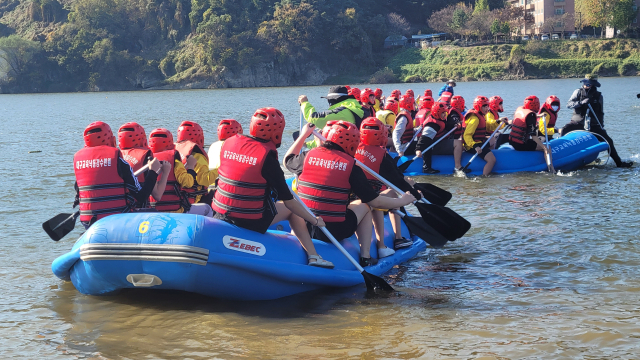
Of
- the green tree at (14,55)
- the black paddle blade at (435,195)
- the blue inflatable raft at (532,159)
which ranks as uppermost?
the green tree at (14,55)

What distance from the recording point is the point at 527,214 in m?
10.6

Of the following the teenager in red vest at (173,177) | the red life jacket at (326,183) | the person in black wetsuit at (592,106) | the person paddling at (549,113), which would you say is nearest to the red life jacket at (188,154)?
the teenager in red vest at (173,177)

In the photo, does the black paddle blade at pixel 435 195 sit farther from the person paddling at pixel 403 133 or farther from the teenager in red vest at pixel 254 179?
the person paddling at pixel 403 133

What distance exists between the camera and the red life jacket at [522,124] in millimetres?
13805

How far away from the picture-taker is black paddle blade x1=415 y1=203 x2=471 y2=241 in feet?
26.2

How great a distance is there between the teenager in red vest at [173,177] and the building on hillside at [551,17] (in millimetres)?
91896

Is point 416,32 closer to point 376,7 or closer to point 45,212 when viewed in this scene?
point 376,7

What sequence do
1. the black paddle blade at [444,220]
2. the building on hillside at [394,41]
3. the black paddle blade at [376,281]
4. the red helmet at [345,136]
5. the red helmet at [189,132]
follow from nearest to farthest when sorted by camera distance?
the red helmet at [345,136]
the black paddle blade at [376,281]
the black paddle blade at [444,220]
the red helmet at [189,132]
the building on hillside at [394,41]

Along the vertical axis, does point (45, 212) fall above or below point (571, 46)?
below

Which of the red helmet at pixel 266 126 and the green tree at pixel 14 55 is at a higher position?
the green tree at pixel 14 55

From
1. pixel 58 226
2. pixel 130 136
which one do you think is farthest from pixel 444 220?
pixel 58 226

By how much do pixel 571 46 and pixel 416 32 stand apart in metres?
36.5

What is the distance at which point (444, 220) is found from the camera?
8.04 metres

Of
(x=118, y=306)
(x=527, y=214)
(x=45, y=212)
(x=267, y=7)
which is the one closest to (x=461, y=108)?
(x=527, y=214)
